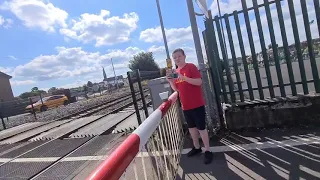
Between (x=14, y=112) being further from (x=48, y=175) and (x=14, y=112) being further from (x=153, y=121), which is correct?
(x=153, y=121)

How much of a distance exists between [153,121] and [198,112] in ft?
5.15

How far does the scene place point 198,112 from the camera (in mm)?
4234

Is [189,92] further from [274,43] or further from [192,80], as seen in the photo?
[274,43]

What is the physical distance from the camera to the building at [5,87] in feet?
163

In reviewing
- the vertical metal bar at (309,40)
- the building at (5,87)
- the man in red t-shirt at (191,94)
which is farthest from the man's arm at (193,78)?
the building at (5,87)

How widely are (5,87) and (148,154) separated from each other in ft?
184

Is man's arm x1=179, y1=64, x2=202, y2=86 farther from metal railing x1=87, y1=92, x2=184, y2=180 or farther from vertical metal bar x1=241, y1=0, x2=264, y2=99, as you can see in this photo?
vertical metal bar x1=241, y1=0, x2=264, y2=99

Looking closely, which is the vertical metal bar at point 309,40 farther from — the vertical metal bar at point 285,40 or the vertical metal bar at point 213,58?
the vertical metal bar at point 213,58

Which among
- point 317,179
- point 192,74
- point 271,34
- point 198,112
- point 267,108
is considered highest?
point 271,34

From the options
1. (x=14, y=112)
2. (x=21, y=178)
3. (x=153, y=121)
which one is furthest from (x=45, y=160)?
(x=14, y=112)

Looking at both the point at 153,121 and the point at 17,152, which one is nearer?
the point at 153,121

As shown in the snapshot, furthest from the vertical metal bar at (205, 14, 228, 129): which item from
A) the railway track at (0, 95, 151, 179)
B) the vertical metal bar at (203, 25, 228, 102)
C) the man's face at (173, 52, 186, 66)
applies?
the railway track at (0, 95, 151, 179)

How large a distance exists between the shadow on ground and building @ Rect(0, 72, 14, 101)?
2106 inches

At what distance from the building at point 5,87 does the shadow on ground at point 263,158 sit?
53.5 metres
